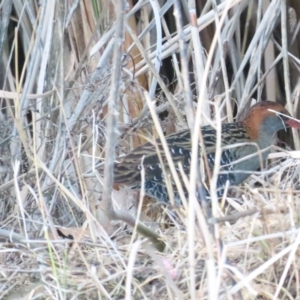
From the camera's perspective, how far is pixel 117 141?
1983 millimetres

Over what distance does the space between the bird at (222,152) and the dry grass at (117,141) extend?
1.9 inches

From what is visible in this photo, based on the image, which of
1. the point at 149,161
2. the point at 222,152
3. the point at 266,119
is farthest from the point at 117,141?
the point at 266,119

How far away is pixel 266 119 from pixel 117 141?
16.1 inches

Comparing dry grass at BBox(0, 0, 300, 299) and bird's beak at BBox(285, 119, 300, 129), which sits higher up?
dry grass at BBox(0, 0, 300, 299)

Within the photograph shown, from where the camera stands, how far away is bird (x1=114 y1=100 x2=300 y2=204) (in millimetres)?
1904

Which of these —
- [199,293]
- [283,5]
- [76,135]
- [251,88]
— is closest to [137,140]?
[76,135]

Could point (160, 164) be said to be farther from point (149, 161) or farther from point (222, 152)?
point (222, 152)

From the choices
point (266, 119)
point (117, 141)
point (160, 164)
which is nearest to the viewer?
point (160, 164)

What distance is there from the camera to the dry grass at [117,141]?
1.33m

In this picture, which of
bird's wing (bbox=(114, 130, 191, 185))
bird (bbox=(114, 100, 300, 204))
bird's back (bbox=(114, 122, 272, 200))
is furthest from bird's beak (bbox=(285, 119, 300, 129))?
bird's wing (bbox=(114, 130, 191, 185))

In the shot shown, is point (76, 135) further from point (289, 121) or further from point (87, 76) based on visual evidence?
point (289, 121)

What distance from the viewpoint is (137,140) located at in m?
2.12

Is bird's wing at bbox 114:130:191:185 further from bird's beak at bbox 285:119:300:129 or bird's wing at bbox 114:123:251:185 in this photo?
bird's beak at bbox 285:119:300:129

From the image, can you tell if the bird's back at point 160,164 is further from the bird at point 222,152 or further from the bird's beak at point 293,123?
the bird's beak at point 293,123
